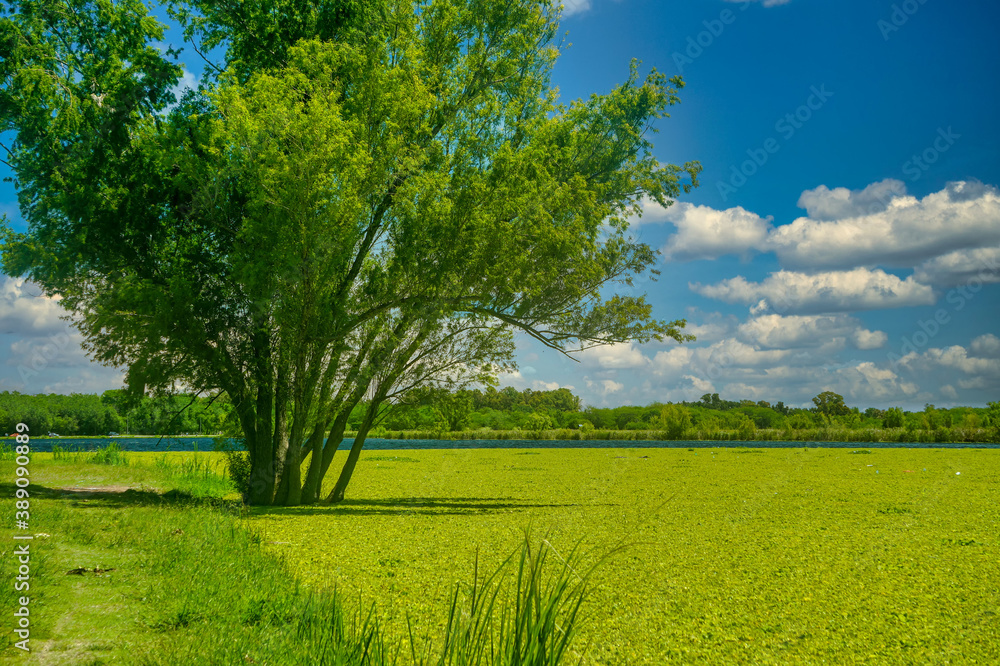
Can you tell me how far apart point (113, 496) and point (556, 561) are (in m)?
6.62

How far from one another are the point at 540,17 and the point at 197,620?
10.0 metres

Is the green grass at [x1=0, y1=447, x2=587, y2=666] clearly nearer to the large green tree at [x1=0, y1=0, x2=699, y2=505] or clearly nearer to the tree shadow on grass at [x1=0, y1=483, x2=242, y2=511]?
the tree shadow on grass at [x1=0, y1=483, x2=242, y2=511]

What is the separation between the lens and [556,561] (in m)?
5.28

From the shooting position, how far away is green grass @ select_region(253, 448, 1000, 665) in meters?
3.61

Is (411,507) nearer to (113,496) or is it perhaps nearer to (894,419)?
(113,496)

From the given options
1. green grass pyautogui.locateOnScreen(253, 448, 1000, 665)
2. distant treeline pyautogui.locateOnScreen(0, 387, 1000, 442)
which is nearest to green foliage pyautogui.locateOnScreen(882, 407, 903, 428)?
distant treeline pyautogui.locateOnScreen(0, 387, 1000, 442)

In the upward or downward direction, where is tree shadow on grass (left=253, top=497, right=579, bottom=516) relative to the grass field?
downward

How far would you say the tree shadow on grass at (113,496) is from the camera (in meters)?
7.64

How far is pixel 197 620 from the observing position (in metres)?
3.25

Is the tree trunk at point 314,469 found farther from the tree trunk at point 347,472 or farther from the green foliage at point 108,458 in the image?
the green foliage at point 108,458

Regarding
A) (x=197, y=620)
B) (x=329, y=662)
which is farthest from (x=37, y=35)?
(x=329, y=662)

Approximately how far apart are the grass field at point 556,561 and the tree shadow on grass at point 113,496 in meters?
0.08

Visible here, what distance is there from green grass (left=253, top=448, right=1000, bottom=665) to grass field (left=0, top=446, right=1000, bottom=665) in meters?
0.02

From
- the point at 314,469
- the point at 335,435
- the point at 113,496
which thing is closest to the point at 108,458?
the point at 113,496
